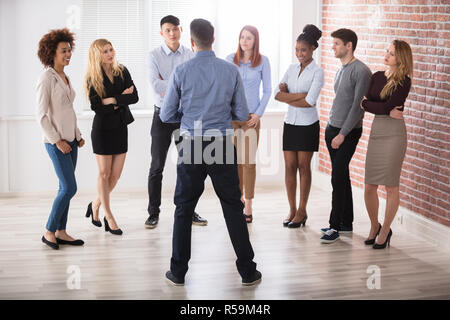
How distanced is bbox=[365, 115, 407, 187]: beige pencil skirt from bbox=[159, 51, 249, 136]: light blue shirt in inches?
52.6

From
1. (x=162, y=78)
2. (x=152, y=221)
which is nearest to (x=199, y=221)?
(x=152, y=221)

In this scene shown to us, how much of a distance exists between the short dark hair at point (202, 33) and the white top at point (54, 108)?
126 cm

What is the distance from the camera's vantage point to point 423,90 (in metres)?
5.25

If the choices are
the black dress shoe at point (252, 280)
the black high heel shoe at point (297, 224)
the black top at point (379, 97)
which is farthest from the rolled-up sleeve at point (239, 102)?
the black high heel shoe at point (297, 224)

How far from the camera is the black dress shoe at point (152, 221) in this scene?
557 cm

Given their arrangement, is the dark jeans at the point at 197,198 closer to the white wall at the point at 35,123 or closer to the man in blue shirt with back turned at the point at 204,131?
the man in blue shirt with back turned at the point at 204,131

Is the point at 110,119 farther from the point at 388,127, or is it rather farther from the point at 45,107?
the point at 388,127

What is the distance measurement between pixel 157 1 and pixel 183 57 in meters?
1.47

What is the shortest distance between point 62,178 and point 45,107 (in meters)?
0.54

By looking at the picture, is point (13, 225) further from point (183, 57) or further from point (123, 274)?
point (183, 57)

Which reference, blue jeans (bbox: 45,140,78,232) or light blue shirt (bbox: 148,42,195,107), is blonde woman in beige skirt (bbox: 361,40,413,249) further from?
blue jeans (bbox: 45,140,78,232)

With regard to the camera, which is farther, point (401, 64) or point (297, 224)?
point (297, 224)

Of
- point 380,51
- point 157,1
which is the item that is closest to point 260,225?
point 380,51

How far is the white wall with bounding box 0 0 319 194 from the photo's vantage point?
250 inches
